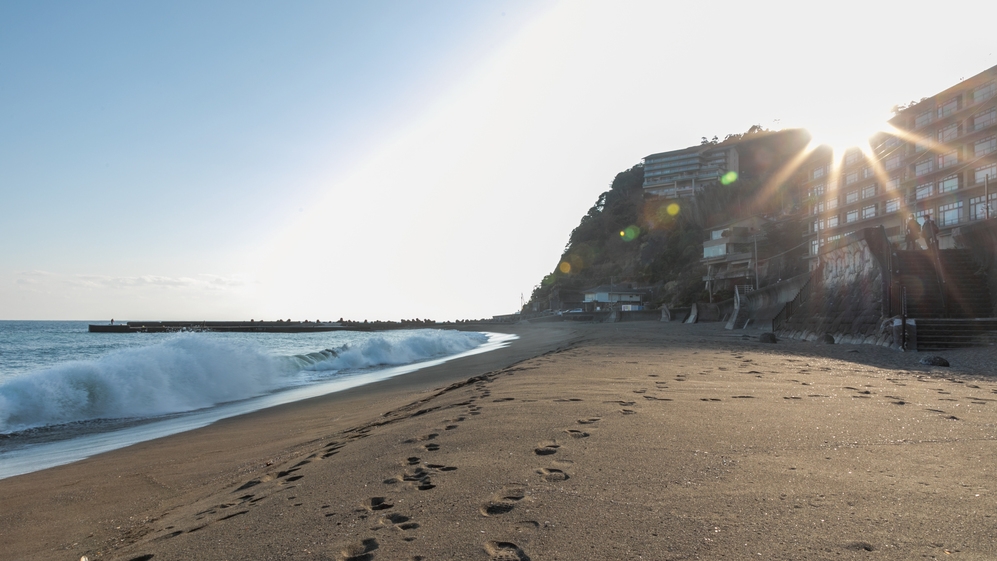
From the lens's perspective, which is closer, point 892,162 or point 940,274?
point 940,274

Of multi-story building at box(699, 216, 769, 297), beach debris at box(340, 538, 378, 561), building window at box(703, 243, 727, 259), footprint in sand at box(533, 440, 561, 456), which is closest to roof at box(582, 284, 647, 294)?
multi-story building at box(699, 216, 769, 297)

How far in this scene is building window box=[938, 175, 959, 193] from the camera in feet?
117

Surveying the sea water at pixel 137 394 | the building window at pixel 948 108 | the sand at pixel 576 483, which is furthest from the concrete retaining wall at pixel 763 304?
the building window at pixel 948 108

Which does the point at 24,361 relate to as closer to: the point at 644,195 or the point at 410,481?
the point at 410,481

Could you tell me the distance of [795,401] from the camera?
5.00 meters

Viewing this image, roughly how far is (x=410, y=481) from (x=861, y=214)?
166 ft

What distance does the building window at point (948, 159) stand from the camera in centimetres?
3647

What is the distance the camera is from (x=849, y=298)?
14930 millimetres

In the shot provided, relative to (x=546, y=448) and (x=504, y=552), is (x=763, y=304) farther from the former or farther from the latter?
(x=504, y=552)

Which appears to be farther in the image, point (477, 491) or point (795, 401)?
point (795, 401)

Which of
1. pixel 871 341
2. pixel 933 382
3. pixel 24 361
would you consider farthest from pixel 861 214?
pixel 24 361

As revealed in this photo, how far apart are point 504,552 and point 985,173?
43.6m

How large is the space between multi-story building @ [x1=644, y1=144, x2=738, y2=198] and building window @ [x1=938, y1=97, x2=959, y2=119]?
4296 cm

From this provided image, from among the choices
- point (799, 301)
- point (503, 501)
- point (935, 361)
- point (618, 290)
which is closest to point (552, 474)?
point (503, 501)
